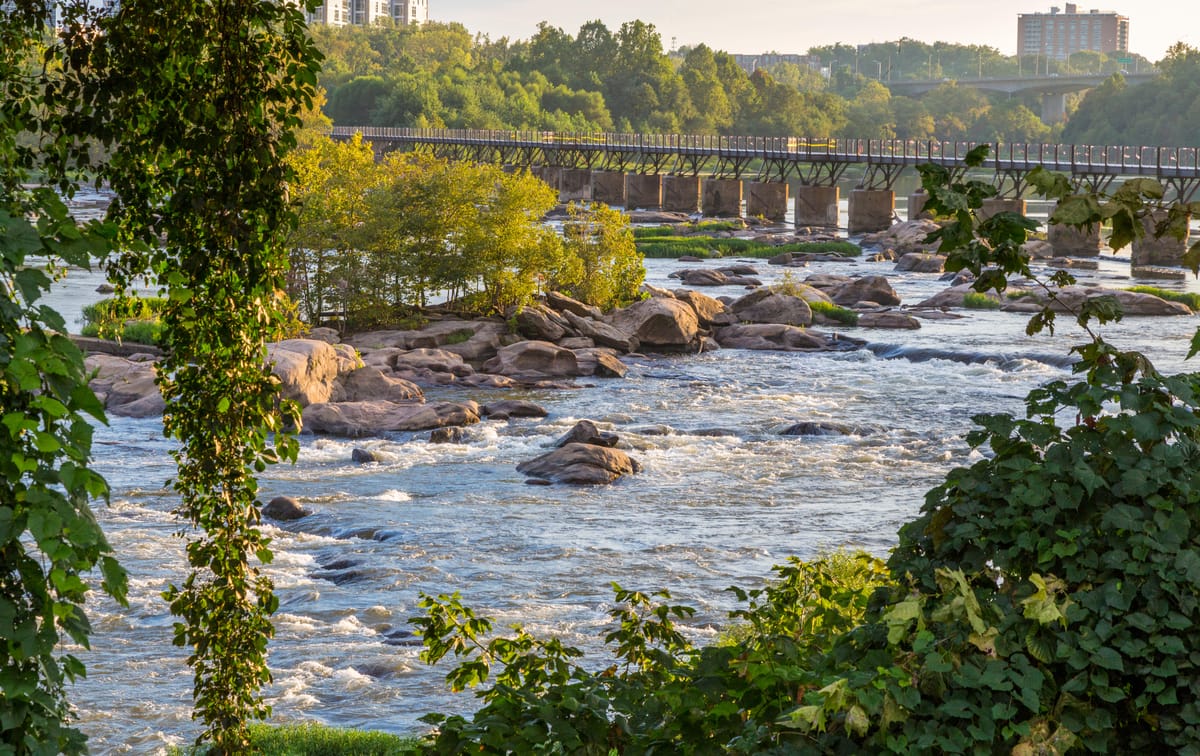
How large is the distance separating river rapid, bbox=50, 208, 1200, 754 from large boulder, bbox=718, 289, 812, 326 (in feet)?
19.0

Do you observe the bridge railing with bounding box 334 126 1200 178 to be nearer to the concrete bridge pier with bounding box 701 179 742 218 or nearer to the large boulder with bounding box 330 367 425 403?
the concrete bridge pier with bounding box 701 179 742 218

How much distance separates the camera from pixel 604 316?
3422cm

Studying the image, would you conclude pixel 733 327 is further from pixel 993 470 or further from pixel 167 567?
pixel 993 470

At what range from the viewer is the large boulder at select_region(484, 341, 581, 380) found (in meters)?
29.3

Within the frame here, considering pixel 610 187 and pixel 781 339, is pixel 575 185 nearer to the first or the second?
pixel 610 187

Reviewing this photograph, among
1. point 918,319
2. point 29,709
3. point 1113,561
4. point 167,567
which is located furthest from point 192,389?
point 918,319

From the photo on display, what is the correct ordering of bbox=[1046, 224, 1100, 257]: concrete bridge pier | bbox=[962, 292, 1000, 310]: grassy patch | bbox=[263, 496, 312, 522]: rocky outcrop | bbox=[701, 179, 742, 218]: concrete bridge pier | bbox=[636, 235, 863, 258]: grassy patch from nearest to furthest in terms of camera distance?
1. bbox=[263, 496, 312, 522]: rocky outcrop
2. bbox=[962, 292, 1000, 310]: grassy patch
3. bbox=[1046, 224, 1100, 257]: concrete bridge pier
4. bbox=[636, 235, 863, 258]: grassy patch
5. bbox=[701, 179, 742, 218]: concrete bridge pier

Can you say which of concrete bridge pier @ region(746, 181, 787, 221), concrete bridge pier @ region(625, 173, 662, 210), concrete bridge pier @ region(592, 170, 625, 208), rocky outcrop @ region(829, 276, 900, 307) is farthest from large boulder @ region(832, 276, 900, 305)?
concrete bridge pier @ region(592, 170, 625, 208)

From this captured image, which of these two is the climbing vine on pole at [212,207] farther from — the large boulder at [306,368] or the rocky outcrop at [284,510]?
the large boulder at [306,368]

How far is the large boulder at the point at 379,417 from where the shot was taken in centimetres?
2358

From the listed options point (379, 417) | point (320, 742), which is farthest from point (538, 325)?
point (320, 742)

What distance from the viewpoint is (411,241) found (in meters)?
33.2

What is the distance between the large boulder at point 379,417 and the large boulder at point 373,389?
1027 millimetres

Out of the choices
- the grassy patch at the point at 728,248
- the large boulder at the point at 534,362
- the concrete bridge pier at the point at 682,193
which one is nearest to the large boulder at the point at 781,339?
the large boulder at the point at 534,362
